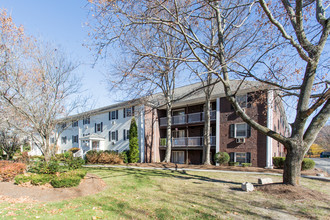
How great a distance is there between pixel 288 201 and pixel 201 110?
16.2m

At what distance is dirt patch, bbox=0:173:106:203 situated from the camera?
6.94m

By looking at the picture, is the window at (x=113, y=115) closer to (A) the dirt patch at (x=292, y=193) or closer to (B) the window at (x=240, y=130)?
(B) the window at (x=240, y=130)

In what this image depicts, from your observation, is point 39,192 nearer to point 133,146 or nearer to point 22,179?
point 22,179

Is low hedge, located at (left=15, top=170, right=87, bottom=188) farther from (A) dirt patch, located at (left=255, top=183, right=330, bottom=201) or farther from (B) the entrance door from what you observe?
(B) the entrance door

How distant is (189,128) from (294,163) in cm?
1596

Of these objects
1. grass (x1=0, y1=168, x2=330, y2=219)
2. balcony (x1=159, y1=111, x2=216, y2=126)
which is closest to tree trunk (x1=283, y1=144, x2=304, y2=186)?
grass (x1=0, y1=168, x2=330, y2=219)

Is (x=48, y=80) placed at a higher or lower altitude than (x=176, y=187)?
higher

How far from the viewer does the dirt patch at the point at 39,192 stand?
6.94 meters

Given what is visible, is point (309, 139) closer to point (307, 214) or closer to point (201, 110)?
point (307, 214)

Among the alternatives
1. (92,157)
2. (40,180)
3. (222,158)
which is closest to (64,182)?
(40,180)

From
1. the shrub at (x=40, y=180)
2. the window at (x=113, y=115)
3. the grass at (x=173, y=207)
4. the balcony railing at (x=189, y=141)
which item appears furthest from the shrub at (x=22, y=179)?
the window at (x=113, y=115)

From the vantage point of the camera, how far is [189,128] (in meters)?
22.9

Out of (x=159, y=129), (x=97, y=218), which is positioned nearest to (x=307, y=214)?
(x=97, y=218)

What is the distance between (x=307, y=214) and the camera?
515cm
